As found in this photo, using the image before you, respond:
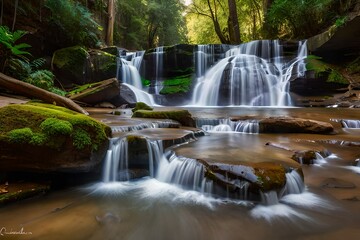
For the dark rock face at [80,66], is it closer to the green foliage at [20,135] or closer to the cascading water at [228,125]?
the cascading water at [228,125]

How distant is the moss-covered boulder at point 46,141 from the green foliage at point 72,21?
9.83m

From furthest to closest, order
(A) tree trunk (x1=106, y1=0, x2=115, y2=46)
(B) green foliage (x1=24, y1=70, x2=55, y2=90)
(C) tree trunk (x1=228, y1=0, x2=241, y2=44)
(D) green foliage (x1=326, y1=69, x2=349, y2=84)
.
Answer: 1. (A) tree trunk (x1=106, y1=0, x2=115, y2=46)
2. (C) tree trunk (x1=228, y1=0, x2=241, y2=44)
3. (D) green foliage (x1=326, y1=69, x2=349, y2=84)
4. (B) green foliage (x1=24, y1=70, x2=55, y2=90)

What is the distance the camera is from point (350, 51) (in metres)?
13.4

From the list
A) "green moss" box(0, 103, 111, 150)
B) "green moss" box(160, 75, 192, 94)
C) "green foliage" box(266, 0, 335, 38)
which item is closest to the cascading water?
"green moss" box(0, 103, 111, 150)

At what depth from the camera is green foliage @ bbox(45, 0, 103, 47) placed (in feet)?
37.5

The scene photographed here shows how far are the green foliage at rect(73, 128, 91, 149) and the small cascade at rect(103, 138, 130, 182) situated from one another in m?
0.62

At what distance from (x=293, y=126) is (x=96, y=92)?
23.4 feet

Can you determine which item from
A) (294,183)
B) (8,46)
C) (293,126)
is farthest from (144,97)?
(294,183)

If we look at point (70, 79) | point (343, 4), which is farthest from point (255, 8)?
point (70, 79)

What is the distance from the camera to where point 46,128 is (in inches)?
133

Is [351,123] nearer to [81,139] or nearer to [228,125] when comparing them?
[228,125]

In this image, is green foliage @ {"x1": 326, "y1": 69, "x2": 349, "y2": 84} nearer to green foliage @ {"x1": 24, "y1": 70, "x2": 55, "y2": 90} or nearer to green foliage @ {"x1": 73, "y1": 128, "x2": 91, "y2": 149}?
green foliage @ {"x1": 73, "y1": 128, "x2": 91, "y2": 149}

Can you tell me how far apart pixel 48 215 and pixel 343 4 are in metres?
16.5

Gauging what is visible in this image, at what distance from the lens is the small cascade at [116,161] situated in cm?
400
